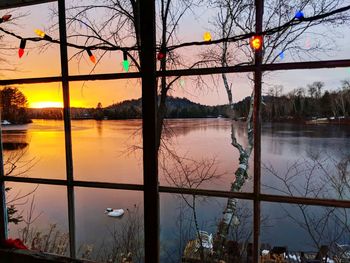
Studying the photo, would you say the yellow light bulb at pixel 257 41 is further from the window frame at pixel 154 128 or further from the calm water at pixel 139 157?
the calm water at pixel 139 157

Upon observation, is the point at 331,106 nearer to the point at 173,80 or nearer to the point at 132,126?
the point at 173,80

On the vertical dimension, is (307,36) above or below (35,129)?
above

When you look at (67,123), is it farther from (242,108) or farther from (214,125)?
(242,108)

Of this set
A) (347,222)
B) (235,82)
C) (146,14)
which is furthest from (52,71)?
(347,222)

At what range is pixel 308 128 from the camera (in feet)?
8.71

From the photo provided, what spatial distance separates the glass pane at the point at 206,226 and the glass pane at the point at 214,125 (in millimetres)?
293

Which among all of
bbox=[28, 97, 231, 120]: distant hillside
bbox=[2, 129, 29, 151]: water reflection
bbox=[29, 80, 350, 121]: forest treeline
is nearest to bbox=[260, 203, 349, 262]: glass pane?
bbox=[29, 80, 350, 121]: forest treeline

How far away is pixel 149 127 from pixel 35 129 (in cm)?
201

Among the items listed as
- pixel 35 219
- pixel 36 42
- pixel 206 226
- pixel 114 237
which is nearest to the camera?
pixel 36 42

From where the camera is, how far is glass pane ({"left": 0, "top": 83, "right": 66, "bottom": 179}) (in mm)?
2780

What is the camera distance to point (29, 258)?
6.25 ft

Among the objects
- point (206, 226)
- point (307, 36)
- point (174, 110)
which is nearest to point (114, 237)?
point (206, 226)

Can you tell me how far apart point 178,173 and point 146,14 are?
2560mm

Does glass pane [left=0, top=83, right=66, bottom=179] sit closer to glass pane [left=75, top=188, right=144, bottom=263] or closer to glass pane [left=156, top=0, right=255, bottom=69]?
glass pane [left=75, top=188, right=144, bottom=263]
